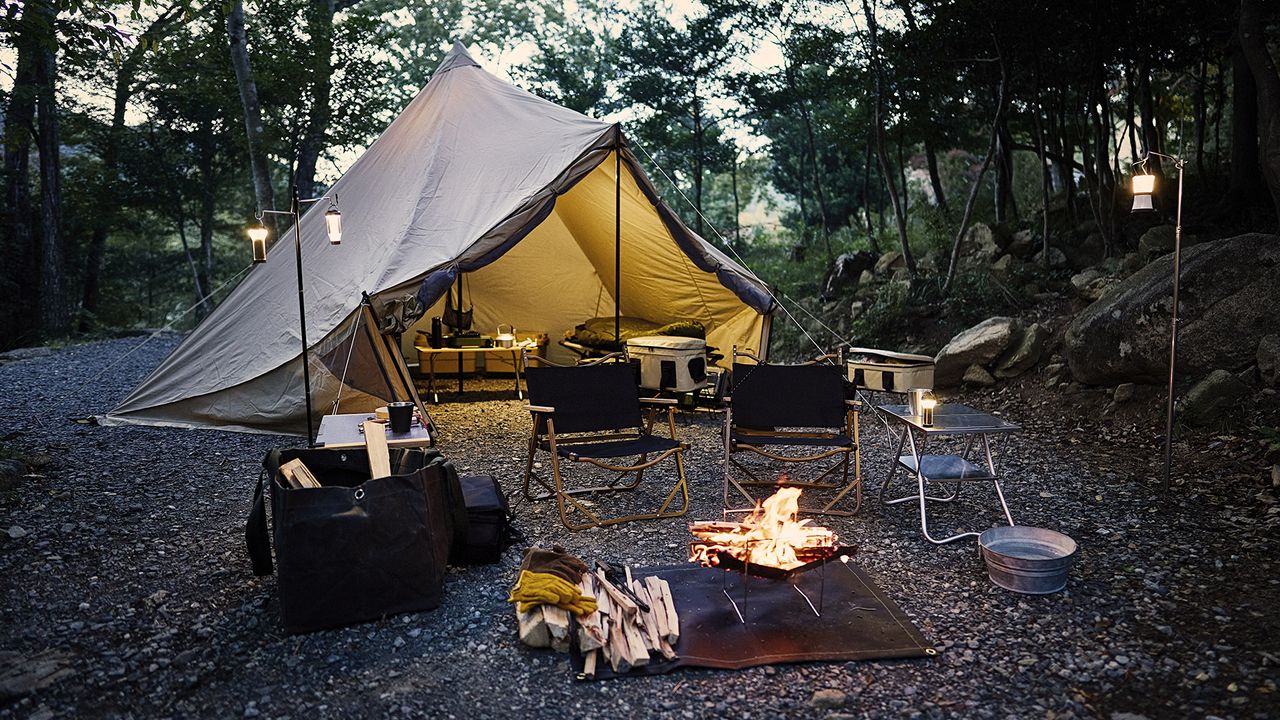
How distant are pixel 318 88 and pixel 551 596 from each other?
12.0m

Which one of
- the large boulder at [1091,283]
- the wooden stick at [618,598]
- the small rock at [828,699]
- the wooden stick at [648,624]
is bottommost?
the small rock at [828,699]

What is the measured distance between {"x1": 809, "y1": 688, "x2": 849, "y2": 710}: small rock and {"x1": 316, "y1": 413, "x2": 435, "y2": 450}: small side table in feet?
6.44

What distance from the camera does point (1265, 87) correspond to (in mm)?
5523

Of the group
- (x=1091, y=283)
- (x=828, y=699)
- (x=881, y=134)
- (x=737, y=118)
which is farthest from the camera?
(x=737, y=118)

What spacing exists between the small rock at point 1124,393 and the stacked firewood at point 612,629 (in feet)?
13.1

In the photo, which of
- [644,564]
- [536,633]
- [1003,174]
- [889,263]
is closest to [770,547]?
[644,564]

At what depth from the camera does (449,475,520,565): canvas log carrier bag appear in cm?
342

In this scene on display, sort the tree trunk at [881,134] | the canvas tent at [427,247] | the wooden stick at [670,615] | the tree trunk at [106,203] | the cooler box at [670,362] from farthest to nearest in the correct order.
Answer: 1. the tree trunk at [106,203]
2. the tree trunk at [881,134]
3. the cooler box at [670,362]
4. the canvas tent at [427,247]
5. the wooden stick at [670,615]

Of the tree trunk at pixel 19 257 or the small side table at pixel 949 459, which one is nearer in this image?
the small side table at pixel 949 459

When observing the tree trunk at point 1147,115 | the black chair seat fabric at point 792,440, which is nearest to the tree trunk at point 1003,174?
the tree trunk at point 1147,115

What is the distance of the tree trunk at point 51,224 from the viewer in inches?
495

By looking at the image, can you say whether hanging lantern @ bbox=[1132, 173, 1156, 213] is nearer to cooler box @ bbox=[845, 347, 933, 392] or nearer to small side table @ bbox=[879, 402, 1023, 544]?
small side table @ bbox=[879, 402, 1023, 544]

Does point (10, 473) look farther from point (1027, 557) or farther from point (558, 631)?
point (1027, 557)

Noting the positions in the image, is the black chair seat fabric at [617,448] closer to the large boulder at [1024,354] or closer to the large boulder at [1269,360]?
the large boulder at [1269,360]
